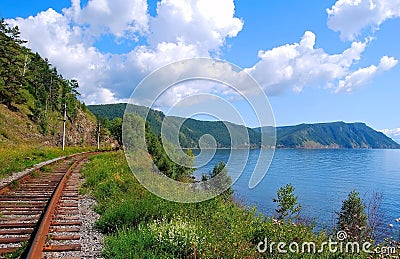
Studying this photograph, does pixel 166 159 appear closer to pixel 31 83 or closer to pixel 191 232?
pixel 191 232

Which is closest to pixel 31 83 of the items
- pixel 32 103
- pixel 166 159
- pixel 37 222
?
pixel 32 103

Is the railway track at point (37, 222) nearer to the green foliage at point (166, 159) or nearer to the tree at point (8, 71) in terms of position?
the green foliage at point (166, 159)

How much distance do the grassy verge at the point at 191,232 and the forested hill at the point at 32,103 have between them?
33793mm

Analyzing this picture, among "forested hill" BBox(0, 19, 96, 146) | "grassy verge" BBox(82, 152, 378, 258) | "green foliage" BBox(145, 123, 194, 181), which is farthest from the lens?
"forested hill" BBox(0, 19, 96, 146)

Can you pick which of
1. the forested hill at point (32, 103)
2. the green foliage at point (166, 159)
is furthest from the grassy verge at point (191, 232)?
the forested hill at point (32, 103)

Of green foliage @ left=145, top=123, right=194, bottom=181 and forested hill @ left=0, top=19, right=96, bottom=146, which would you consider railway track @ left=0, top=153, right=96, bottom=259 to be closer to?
green foliage @ left=145, top=123, right=194, bottom=181

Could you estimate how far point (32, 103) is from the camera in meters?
63.1

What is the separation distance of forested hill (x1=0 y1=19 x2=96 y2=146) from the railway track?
29094 mm

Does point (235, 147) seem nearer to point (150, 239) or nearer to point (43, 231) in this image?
point (150, 239)

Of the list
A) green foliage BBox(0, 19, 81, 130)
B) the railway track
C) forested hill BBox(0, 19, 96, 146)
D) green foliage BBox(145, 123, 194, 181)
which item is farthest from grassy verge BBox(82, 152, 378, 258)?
green foliage BBox(0, 19, 81, 130)

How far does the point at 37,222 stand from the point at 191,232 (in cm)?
322

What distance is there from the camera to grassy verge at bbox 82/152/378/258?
198 inches

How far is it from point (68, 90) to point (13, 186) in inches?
2699

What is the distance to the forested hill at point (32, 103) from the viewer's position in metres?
50.5
